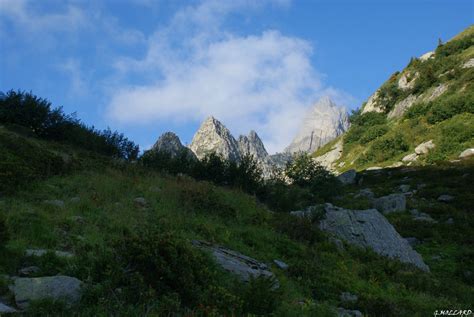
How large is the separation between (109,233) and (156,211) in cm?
291

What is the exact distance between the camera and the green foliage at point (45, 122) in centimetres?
2612

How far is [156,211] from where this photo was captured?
40.1 feet

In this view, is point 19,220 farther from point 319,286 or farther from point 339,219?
point 339,219

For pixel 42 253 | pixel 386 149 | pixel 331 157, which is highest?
pixel 331 157

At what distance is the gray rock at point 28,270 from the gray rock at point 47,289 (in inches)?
19.4

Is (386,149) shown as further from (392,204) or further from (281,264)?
(281,264)

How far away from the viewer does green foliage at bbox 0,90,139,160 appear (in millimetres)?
26125

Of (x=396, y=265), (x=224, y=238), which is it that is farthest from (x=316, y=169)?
(x=224, y=238)

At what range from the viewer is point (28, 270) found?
665 centimetres

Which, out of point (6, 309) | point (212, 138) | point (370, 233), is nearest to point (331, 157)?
point (370, 233)

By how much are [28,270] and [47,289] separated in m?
1.18

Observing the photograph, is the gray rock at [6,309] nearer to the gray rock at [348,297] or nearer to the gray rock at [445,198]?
the gray rock at [348,297]

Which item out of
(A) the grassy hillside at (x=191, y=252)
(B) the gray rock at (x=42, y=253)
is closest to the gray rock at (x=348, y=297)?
(A) the grassy hillside at (x=191, y=252)

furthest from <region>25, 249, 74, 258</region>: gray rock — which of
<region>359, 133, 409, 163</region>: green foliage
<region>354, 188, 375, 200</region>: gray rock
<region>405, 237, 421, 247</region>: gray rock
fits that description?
<region>359, 133, 409, 163</region>: green foliage
